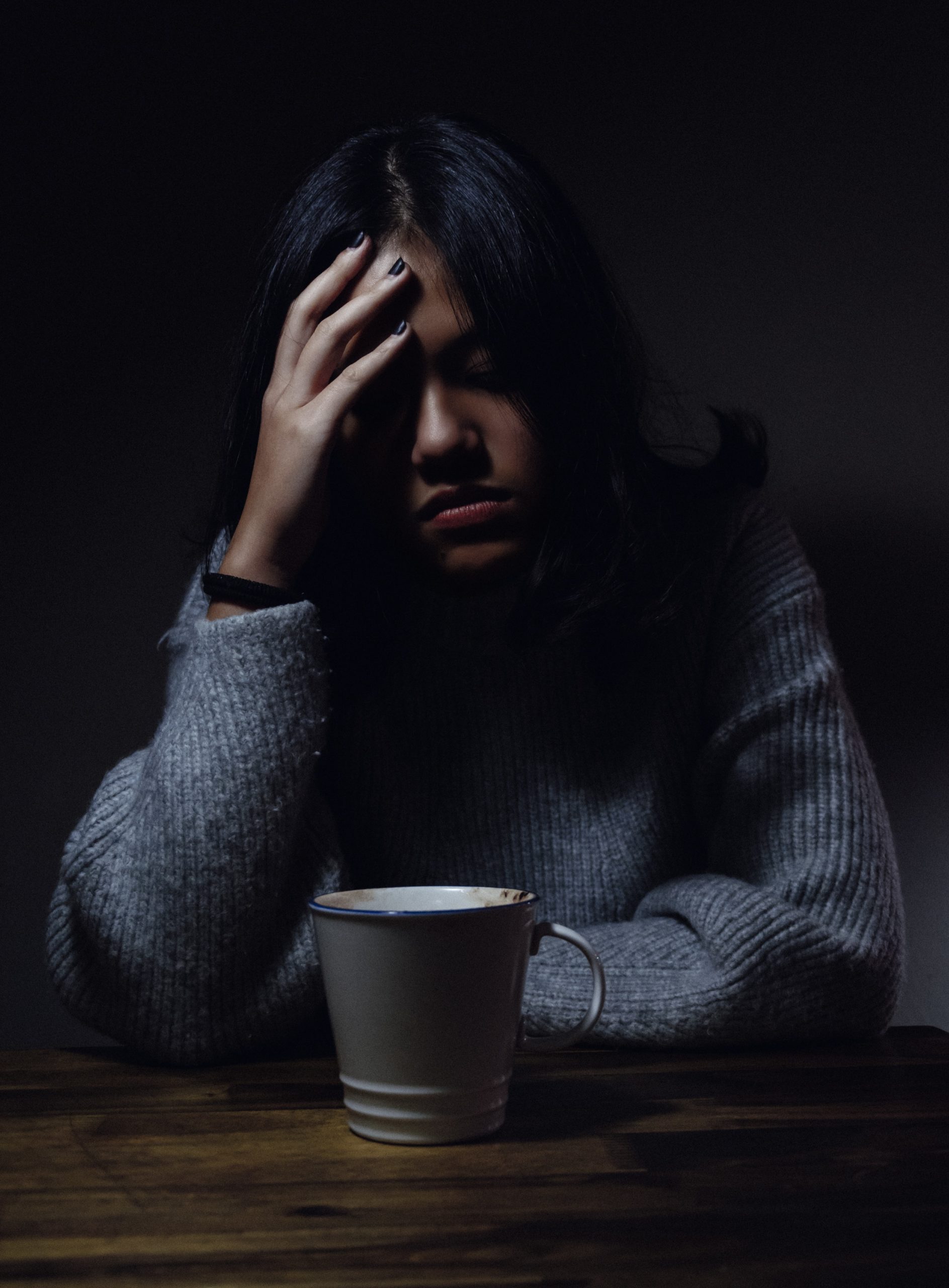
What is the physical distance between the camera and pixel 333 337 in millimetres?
847

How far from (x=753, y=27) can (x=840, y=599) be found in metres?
0.60

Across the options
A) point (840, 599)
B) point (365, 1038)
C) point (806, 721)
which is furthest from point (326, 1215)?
point (840, 599)

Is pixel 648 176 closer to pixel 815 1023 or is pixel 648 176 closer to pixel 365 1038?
pixel 815 1023

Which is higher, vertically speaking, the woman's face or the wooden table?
the woman's face

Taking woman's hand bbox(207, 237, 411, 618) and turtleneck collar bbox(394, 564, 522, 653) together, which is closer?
woman's hand bbox(207, 237, 411, 618)

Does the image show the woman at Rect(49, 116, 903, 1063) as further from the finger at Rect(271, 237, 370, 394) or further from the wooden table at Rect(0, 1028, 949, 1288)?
the wooden table at Rect(0, 1028, 949, 1288)

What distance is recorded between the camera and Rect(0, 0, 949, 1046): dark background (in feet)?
3.90

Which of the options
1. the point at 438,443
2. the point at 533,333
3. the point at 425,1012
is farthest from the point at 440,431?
the point at 425,1012

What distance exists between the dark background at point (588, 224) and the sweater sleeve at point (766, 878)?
10.9 inches

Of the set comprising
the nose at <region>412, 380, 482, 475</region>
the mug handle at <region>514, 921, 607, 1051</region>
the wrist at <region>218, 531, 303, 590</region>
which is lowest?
the mug handle at <region>514, 921, 607, 1051</region>

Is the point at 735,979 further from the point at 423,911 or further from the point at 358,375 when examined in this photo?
the point at 358,375

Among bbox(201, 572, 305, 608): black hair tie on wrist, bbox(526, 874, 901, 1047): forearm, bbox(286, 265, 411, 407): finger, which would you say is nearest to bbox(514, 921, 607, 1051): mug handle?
bbox(526, 874, 901, 1047): forearm

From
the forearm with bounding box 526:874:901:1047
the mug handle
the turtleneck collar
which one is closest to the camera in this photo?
the mug handle

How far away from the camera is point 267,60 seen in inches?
49.1
